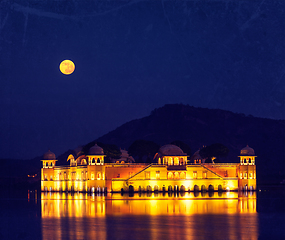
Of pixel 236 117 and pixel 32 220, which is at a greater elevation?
pixel 236 117

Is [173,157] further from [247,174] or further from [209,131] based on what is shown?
[209,131]

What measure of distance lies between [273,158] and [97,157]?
80.9 metres

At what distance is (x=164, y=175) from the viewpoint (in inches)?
3076

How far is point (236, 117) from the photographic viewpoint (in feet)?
580

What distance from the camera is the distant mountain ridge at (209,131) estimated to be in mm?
154375

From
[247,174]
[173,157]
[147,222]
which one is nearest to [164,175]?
[173,157]

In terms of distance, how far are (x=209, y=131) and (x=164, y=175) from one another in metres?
91.0

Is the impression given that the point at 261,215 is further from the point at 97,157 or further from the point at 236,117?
the point at 236,117

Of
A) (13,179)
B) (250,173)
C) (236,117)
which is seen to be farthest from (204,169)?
(236,117)

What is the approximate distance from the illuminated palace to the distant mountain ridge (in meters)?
64.8

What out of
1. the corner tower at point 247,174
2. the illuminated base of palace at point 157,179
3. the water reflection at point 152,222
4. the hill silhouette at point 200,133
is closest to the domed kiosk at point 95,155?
the illuminated base of palace at point 157,179

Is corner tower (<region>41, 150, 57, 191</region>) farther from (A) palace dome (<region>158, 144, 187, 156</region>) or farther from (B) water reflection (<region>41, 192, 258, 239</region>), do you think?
(B) water reflection (<region>41, 192, 258, 239</region>)

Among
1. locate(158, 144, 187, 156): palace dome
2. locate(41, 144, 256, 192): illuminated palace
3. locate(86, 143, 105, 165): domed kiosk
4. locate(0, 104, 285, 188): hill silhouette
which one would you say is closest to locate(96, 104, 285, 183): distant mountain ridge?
locate(0, 104, 285, 188): hill silhouette

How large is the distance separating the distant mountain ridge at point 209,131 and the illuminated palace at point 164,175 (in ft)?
213
